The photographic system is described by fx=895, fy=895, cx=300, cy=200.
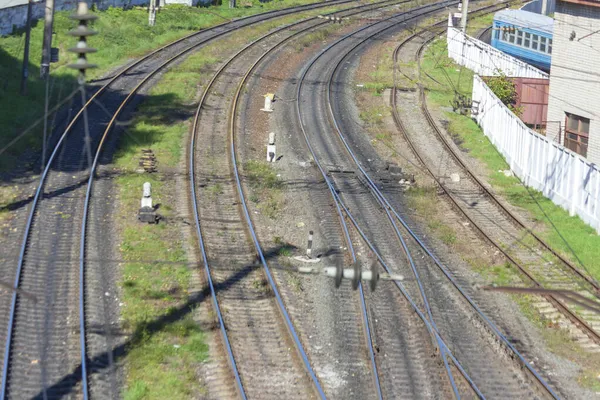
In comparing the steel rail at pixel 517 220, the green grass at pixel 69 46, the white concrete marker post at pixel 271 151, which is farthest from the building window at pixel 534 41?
the white concrete marker post at pixel 271 151

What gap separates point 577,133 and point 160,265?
50.2 feet

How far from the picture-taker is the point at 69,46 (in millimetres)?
39812

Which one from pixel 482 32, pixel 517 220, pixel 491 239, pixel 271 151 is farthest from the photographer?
pixel 482 32

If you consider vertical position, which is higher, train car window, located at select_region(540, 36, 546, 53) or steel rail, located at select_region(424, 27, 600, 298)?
train car window, located at select_region(540, 36, 546, 53)

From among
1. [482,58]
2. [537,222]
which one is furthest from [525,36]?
[537,222]

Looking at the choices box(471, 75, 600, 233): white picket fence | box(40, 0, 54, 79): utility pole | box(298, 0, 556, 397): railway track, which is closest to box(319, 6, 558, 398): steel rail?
box(298, 0, 556, 397): railway track

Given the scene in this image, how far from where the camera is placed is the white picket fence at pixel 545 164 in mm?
22109

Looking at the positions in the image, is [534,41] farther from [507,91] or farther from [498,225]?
[498,225]

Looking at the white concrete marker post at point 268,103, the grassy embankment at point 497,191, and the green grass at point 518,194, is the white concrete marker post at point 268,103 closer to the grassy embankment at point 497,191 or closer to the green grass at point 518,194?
the grassy embankment at point 497,191

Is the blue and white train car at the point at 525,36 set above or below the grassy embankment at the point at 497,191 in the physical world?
above

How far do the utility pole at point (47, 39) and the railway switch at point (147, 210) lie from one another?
14.5 meters

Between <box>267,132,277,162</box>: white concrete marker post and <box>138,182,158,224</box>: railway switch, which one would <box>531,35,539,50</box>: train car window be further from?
<box>138,182,158,224</box>: railway switch

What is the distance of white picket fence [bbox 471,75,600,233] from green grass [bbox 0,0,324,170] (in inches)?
565

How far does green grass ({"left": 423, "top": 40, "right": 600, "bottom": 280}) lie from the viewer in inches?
819
